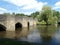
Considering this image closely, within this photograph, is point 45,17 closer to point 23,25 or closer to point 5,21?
point 23,25

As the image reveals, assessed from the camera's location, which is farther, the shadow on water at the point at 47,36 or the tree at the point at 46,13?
the tree at the point at 46,13

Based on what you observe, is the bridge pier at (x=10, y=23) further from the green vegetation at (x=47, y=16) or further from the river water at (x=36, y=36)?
the green vegetation at (x=47, y=16)

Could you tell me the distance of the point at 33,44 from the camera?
13312 mm

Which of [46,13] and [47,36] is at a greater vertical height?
A: [46,13]

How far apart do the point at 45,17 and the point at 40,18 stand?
2.85 metres

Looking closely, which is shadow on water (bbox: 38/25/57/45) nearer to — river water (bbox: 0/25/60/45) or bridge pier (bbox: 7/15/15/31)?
river water (bbox: 0/25/60/45)

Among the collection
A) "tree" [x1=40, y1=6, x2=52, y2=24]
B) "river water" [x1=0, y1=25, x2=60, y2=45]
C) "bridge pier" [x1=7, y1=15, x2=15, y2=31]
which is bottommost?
"river water" [x1=0, y1=25, x2=60, y2=45]

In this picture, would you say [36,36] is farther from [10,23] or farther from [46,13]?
[46,13]

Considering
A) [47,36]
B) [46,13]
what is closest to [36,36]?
[47,36]

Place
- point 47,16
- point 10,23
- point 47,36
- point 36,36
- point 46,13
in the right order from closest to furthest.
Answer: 1. point 47,36
2. point 36,36
3. point 10,23
4. point 47,16
5. point 46,13

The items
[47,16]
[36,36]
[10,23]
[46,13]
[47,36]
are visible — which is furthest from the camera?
[46,13]

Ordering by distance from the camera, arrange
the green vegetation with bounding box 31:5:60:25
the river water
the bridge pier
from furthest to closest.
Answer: the green vegetation with bounding box 31:5:60:25
the bridge pier
the river water

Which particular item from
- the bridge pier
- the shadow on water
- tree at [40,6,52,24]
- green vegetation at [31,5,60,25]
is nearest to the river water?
the shadow on water

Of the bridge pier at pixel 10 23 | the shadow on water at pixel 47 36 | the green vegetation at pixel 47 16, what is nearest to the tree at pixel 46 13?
the green vegetation at pixel 47 16
